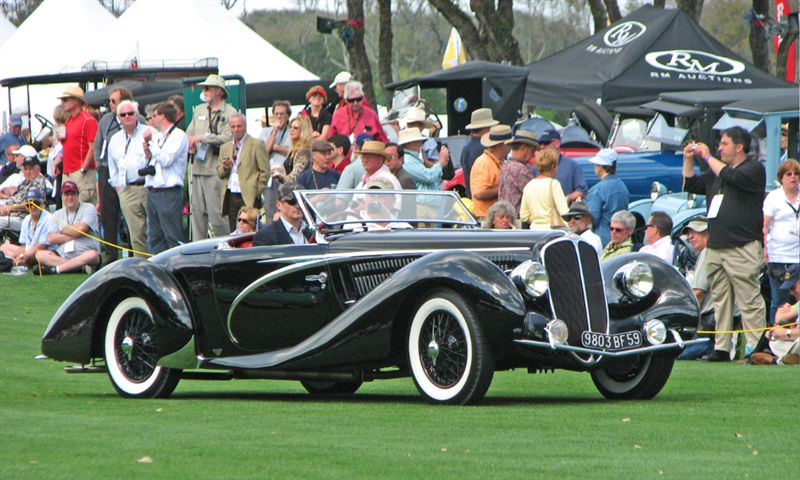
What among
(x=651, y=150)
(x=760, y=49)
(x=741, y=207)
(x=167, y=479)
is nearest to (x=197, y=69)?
(x=651, y=150)

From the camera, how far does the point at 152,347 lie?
9945mm

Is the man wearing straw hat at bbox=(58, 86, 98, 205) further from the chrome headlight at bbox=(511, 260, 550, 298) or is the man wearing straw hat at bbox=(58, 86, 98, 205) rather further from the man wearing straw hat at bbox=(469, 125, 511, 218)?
the chrome headlight at bbox=(511, 260, 550, 298)

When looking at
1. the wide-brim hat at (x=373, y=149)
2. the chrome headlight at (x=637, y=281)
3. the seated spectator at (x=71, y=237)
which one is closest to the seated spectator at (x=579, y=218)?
the wide-brim hat at (x=373, y=149)

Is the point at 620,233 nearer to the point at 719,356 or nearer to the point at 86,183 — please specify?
the point at 719,356

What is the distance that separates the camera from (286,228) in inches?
398

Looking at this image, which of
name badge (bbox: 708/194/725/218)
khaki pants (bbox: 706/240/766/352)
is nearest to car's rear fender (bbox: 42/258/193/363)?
name badge (bbox: 708/194/725/218)

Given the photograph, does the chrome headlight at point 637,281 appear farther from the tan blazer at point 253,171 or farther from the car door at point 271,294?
the tan blazer at point 253,171

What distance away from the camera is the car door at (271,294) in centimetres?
946

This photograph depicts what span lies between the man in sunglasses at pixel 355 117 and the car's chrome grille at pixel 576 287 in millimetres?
8001

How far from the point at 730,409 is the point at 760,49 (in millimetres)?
24250

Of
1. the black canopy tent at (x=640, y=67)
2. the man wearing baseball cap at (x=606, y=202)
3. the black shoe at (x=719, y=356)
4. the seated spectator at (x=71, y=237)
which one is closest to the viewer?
the black shoe at (x=719, y=356)

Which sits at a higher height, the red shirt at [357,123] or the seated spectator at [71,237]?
the red shirt at [357,123]

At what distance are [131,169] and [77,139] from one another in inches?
87.1

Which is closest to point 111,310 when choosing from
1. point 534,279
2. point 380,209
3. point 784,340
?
point 380,209
